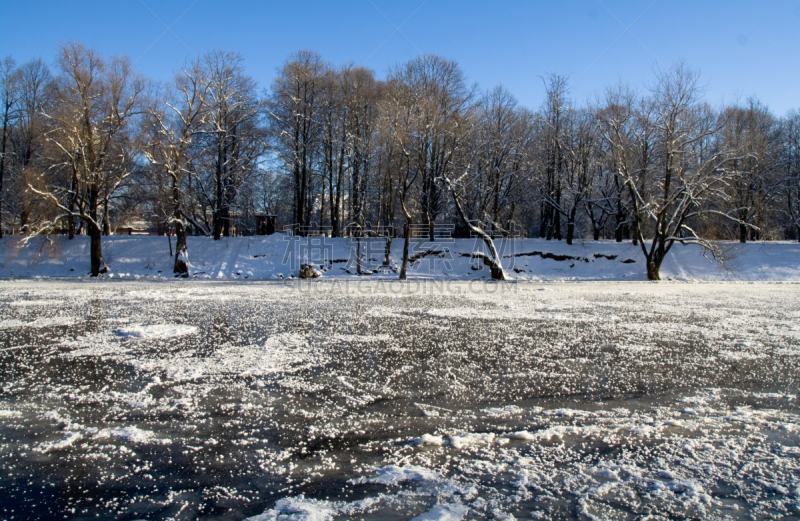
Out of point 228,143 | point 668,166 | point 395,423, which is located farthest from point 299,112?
point 395,423

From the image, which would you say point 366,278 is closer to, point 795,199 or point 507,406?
point 507,406

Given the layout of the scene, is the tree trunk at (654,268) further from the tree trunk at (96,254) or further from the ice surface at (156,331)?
the tree trunk at (96,254)

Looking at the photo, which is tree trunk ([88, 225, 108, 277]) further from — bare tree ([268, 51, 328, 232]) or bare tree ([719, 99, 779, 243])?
bare tree ([719, 99, 779, 243])

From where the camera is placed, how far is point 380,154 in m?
28.2

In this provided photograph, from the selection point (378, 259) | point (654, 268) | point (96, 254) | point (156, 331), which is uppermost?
point (96, 254)

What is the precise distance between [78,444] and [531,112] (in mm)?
40828

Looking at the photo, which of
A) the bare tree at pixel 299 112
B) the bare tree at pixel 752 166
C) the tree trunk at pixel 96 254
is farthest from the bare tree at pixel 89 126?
A: the bare tree at pixel 752 166

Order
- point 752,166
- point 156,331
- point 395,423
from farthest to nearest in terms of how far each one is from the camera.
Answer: point 752,166, point 156,331, point 395,423

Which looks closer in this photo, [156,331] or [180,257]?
[156,331]

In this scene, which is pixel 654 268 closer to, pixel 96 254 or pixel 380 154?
pixel 380 154

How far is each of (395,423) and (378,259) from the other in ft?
87.7

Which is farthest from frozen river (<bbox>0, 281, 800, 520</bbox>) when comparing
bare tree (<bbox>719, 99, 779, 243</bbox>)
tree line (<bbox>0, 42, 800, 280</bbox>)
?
bare tree (<bbox>719, 99, 779, 243</bbox>)

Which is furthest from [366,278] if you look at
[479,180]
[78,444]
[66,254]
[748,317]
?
[78,444]

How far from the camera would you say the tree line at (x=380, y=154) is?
26656mm
